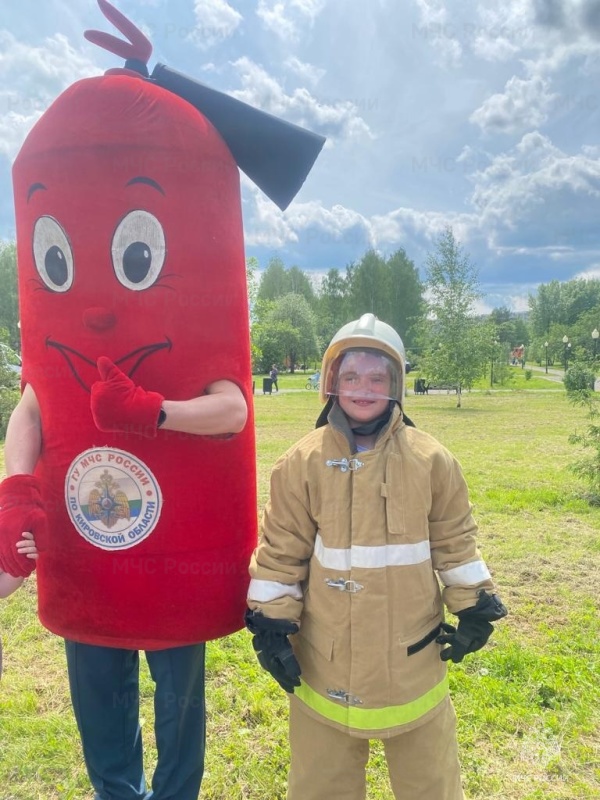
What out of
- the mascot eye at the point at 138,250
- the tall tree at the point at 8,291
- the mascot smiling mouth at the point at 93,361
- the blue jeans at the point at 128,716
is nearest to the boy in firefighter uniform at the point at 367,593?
the blue jeans at the point at 128,716

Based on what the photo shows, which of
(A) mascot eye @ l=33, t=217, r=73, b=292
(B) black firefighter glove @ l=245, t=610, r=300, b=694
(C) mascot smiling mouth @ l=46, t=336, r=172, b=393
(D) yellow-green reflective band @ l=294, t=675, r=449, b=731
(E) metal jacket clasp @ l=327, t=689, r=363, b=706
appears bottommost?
(D) yellow-green reflective band @ l=294, t=675, r=449, b=731

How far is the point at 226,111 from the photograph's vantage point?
217 cm

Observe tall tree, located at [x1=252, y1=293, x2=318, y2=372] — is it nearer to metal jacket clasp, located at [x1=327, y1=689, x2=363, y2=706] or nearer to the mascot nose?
the mascot nose

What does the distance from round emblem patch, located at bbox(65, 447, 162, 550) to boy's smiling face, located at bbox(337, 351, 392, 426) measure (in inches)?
28.6

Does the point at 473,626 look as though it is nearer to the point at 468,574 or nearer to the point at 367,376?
the point at 468,574

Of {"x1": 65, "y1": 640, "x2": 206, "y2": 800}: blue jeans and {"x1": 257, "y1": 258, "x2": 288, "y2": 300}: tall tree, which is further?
{"x1": 257, "y1": 258, "x2": 288, "y2": 300}: tall tree

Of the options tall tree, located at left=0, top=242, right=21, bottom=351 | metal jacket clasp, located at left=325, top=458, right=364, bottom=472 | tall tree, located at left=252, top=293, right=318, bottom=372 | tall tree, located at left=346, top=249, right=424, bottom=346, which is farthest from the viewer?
tall tree, located at left=346, top=249, right=424, bottom=346

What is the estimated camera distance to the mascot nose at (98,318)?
6.20 ft

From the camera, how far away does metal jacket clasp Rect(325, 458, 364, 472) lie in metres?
1.88

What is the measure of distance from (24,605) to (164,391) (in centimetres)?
340

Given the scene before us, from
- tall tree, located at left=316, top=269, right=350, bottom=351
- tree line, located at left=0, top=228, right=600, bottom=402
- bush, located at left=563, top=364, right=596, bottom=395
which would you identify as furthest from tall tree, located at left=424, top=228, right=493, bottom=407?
tall tree, located at left=316, top=269, right=350, bottom=351

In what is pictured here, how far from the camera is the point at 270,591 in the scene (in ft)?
6.22

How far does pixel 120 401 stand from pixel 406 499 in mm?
961

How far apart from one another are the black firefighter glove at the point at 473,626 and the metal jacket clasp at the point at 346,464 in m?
0.59
